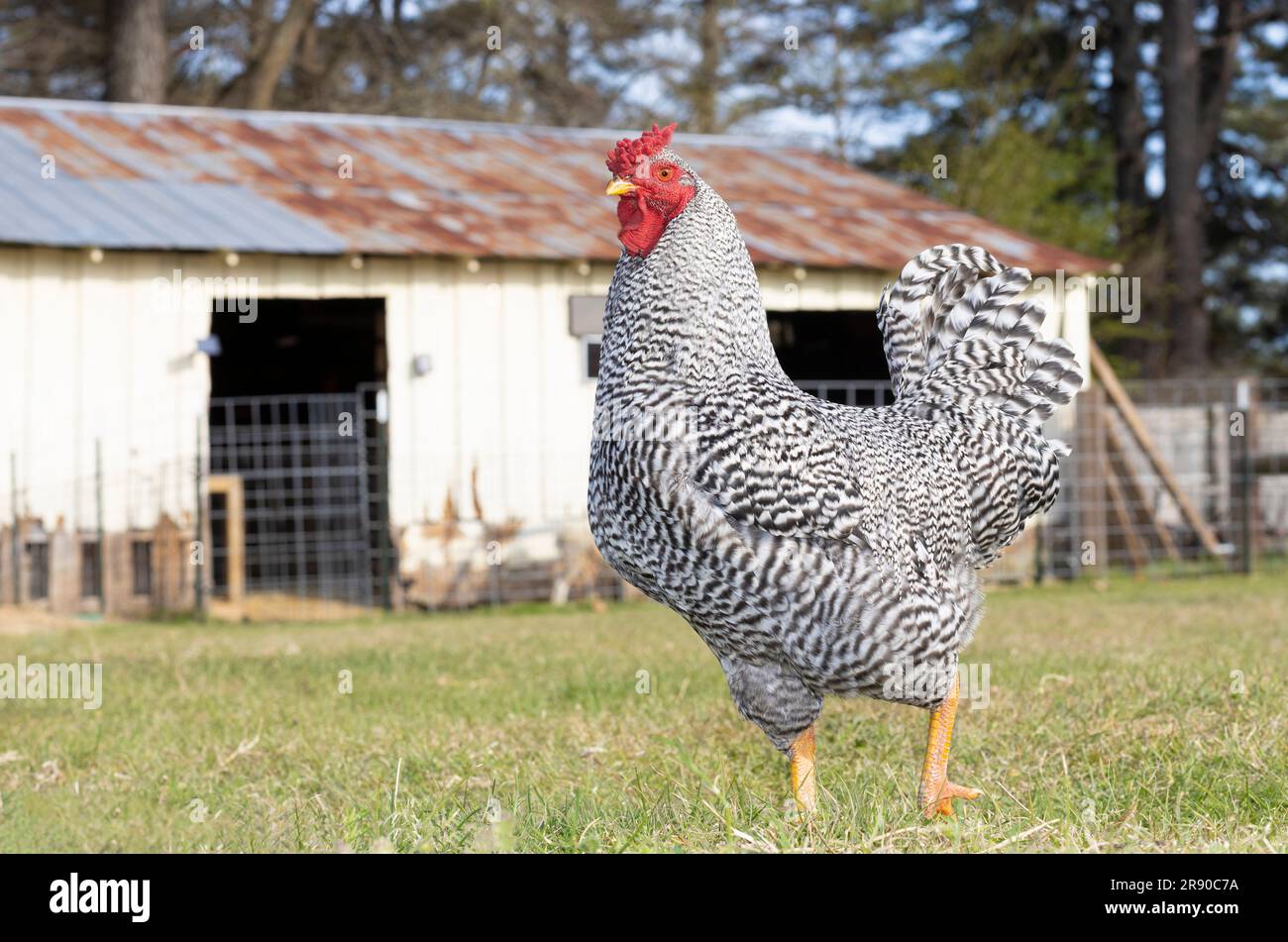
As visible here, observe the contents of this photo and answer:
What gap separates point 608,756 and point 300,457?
493 inches

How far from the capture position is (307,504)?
18359mm

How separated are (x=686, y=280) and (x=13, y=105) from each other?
14508 millimetres

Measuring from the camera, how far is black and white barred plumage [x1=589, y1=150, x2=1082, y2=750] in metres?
4.32

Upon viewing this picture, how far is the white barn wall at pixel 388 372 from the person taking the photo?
13625mm

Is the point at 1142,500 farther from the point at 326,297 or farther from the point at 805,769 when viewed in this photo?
the point at 805,769

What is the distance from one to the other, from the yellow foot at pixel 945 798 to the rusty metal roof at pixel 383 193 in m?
10.6

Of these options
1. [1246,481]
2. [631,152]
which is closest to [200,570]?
[631,152]

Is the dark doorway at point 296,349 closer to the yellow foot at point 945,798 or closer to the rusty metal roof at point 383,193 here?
the rusty metal roof at point 383,193

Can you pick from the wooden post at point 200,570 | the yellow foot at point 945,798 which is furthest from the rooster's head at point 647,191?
the wooden post at point 200,570

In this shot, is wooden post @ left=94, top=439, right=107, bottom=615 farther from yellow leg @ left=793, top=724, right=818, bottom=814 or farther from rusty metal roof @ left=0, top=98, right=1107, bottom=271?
yellow leg @ left=793, top=724, right=818, bottom=814

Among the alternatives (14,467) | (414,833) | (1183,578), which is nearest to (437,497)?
(14,467)

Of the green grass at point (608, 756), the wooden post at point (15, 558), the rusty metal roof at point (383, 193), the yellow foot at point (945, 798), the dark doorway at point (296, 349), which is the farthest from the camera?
the dark doorway at point (296, 349)
